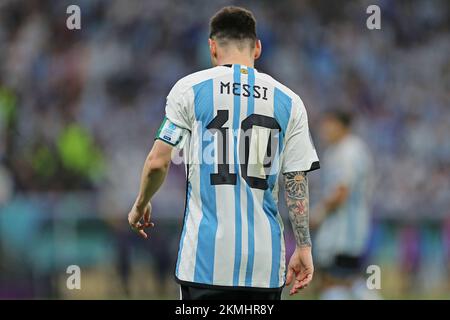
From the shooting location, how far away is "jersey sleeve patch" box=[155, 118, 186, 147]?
4406mm

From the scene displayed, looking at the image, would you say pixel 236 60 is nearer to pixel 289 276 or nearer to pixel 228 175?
pixel 228 175

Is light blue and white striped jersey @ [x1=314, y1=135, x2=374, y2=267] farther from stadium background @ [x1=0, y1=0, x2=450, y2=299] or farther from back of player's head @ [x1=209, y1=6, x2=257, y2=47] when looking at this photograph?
back of player's head @ [x1=209, y1=6, x2=257, y2=47]

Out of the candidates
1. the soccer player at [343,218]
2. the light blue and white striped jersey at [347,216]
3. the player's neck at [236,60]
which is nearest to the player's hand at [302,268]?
the player's neck at [236,60]

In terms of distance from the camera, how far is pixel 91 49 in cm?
1355

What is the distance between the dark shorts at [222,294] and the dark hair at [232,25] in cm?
117

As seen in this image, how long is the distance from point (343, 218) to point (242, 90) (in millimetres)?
4337

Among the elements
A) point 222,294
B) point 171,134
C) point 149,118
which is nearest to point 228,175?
point 171,134

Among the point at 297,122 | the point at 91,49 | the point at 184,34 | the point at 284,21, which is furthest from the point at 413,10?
the point at 297,122

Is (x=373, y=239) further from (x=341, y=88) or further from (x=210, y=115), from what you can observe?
(x=210, y=115)

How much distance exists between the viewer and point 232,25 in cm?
455

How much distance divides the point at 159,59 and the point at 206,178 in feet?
30.6

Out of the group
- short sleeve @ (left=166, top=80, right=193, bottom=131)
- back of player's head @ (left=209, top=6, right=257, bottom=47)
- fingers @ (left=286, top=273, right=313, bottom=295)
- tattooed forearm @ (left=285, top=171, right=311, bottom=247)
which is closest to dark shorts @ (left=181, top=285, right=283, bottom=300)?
fingers @ (left=286, top=273, right=313, bottom=295)

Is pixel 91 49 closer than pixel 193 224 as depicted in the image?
No

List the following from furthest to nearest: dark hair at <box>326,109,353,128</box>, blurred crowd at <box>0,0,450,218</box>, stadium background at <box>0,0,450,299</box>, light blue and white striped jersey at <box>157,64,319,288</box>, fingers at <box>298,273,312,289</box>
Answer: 1. blurred crowd at <box>0,0,450,218</box>
2. stadium background at <box>0,0,450,299</box>
3. dark hair at <box>326,109,353,128</box>
4. fingers at <box>298,273,312,289</box>
5. light blue and white striped jersey at <box>157,64,319,288</box>
